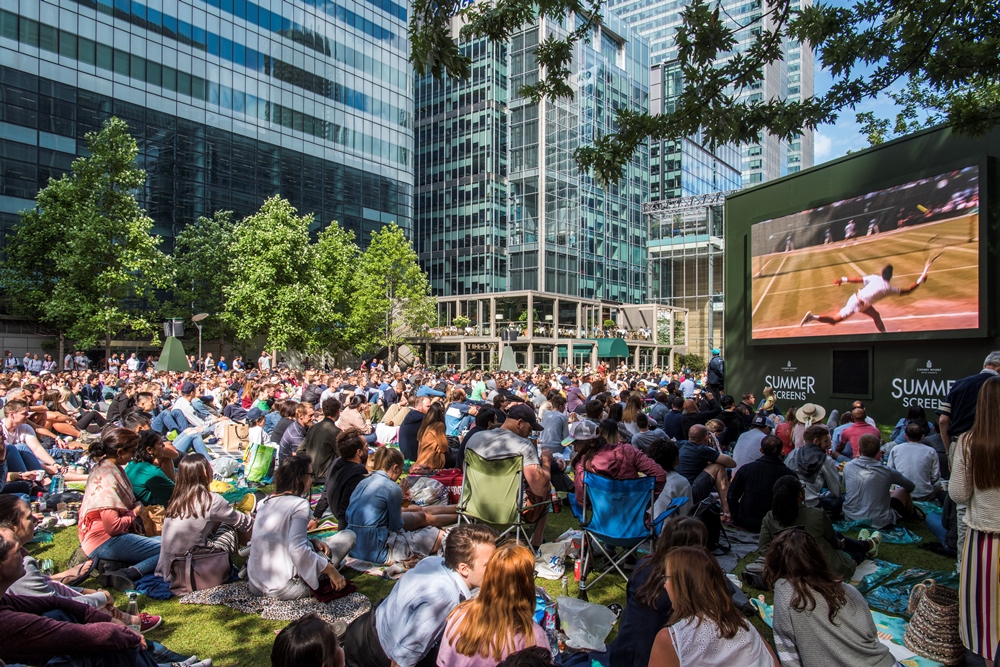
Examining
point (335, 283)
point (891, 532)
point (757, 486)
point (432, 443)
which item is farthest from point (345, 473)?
point (335, 283)

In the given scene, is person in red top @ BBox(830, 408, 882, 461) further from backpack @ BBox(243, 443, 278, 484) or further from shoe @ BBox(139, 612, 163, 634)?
shoe @ BBox(139, 612, 163, 634)

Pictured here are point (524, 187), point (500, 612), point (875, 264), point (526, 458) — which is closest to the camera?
point (500, 612)

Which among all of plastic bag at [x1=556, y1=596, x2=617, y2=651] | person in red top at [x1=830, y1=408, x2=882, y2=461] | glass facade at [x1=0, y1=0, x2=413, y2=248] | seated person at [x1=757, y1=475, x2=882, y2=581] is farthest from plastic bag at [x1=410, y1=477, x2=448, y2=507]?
glass facade at [x1=0, y1=0, x2=413, y2=248]

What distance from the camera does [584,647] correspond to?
4.20m

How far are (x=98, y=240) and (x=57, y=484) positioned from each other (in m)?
22.9

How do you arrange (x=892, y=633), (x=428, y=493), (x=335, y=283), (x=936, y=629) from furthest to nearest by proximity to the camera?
(x=335, y=283), (x=428, y=493), (x=892, y=633), (x=936, y=629)

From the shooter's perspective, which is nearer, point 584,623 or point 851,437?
point 584,623

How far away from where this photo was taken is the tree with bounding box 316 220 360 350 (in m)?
33.0

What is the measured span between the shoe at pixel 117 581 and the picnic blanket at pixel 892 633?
4.92m

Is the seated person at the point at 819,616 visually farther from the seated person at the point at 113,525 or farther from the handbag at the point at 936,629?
the seated person at the point at 113,525

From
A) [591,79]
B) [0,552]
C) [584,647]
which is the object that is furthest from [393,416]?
[591,79]

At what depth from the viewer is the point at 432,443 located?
8.53m

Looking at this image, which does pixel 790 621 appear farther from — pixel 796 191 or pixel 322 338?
pixel 322 338

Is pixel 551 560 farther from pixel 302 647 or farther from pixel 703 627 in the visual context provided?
pixel 302 647
